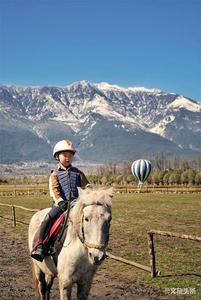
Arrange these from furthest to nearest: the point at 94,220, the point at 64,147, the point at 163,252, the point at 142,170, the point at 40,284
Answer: the point at 142,170 → the point at 163,252 → the point at 40,284 → the point at 64,147 → the point at 94,220

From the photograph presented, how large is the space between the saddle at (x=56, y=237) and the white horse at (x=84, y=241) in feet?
0.48

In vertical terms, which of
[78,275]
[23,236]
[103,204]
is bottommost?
[23,236]

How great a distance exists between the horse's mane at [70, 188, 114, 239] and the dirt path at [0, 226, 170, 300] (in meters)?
3.87

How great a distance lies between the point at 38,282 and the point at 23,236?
38.6 feet

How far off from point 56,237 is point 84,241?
0.94m

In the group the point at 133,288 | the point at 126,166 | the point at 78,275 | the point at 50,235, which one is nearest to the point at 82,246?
the point at 78,275

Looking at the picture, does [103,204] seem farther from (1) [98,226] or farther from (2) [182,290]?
(2) [182,290]

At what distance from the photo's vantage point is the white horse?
5707 millimetres

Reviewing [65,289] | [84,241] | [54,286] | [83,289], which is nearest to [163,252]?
[54,286]

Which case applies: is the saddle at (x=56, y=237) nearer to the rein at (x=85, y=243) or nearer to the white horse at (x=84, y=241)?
the white horse at (x=84, y=241)

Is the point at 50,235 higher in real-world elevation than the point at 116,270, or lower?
higher

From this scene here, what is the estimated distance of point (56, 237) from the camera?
22.3ft

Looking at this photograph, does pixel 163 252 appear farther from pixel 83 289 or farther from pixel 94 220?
pixel 94 220

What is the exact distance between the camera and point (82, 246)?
6.15 m
